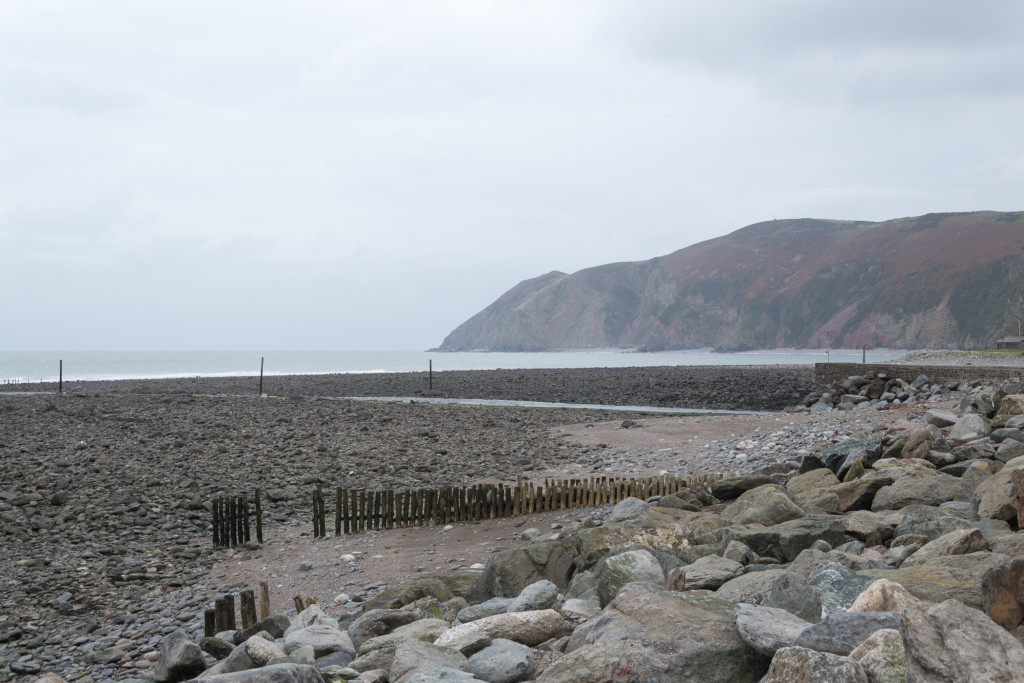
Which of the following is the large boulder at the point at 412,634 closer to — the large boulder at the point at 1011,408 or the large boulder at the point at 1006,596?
the large boulder at the point at 1006,596

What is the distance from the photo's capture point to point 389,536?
12.7m

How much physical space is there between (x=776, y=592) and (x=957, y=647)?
170cm

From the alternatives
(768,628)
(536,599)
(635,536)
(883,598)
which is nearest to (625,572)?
(536,599)

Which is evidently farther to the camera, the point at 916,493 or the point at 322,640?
the point at 916,493

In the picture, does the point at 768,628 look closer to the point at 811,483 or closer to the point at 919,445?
the point at 811,483

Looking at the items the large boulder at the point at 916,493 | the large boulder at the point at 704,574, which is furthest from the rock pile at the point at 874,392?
the large boulder at the point at 704,574

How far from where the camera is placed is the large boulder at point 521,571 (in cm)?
815

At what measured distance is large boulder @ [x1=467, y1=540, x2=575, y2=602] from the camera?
8148mm

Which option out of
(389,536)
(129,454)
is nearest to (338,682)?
(389,536)

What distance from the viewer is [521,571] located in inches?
324

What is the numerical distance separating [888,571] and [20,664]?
870 cm

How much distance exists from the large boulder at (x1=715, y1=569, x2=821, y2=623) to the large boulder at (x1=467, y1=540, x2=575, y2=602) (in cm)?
273

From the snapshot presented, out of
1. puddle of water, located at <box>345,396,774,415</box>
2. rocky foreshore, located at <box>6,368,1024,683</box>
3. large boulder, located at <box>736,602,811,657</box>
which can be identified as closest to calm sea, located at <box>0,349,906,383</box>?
puddle of water, located at <box>345,396,774,415</box>

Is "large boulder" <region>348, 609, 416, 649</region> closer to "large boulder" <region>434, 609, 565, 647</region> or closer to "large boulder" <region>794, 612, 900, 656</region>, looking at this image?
"large boulder" <region>434, 609, 565, 647</region>
